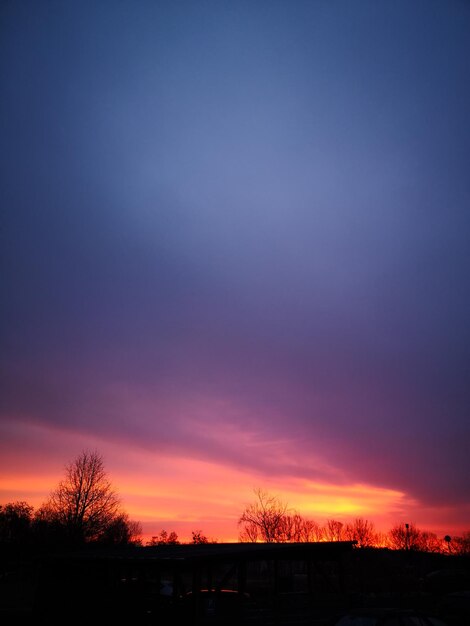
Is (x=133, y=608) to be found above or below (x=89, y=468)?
below

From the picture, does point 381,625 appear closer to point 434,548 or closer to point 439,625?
point 439,625

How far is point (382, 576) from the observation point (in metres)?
55.3

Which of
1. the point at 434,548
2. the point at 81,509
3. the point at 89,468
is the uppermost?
the point at 89,468

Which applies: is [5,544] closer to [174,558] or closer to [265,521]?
[265,521]

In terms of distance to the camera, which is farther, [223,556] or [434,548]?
[434,548]

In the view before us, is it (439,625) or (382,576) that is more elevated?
(439,625)

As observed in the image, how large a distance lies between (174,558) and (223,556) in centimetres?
190

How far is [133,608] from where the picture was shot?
19.0 meters

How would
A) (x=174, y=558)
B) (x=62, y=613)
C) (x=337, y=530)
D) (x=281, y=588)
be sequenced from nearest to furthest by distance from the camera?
(x=174, y=558)
(x=62, y=613)
(x=281, y=588)
(x=337, y=530)

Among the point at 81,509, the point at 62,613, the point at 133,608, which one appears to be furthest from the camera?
the point at 81,509

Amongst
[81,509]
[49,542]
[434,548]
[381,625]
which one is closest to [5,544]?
[49,542]

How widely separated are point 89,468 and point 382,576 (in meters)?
40.2

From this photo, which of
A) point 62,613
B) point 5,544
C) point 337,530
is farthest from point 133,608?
point 337,530

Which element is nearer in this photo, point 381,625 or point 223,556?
point 381,625
